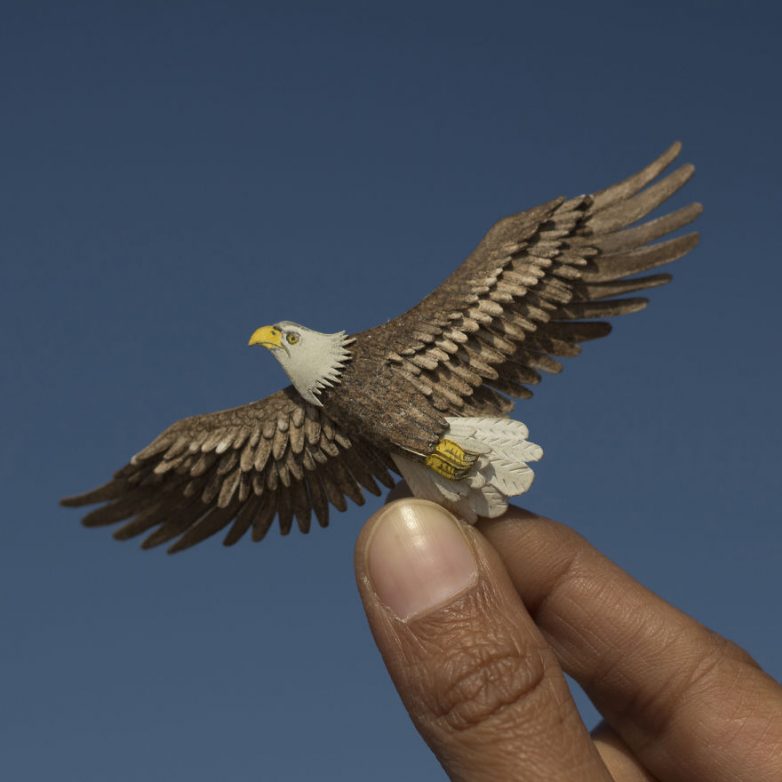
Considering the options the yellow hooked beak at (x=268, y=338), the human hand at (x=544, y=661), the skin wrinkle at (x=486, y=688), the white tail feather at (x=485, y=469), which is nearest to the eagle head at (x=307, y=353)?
the yellow hooked beak at (x=268, y=338)

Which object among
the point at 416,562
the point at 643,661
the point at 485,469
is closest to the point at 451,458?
the point at 485,469

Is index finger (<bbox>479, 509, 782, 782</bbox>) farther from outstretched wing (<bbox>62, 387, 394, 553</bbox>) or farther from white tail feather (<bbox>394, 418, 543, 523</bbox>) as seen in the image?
outstretched wing (<bbox>62, 387, 394, 553</bbox>)

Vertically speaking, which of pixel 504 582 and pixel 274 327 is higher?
pixel 274 327

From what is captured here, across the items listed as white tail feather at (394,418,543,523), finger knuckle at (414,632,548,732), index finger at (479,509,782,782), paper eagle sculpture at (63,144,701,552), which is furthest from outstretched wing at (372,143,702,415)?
finger knuckle at (414,632,548,732)

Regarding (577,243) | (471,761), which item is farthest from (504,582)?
(577,243)

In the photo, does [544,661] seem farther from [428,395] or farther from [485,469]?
[428,395]

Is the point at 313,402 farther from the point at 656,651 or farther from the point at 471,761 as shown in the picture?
the point at 656,651
